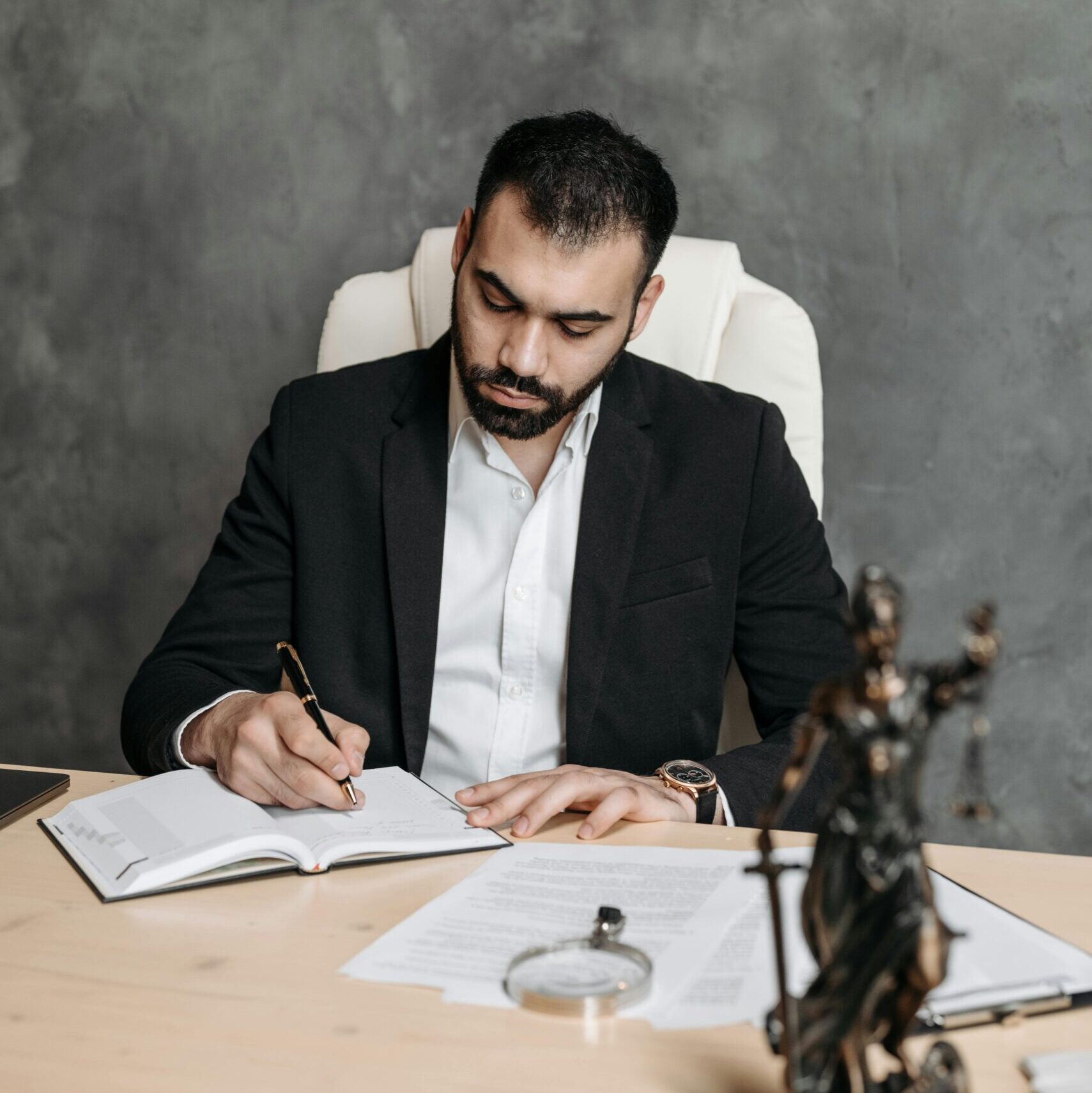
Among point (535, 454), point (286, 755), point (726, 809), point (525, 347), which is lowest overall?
point (726, 809)

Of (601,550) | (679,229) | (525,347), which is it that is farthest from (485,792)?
(679,229)

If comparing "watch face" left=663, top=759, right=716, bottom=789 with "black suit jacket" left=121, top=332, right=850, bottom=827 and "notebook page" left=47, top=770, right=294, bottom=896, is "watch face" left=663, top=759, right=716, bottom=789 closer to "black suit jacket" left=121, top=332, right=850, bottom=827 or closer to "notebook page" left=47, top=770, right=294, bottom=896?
"black suit jacket" left=121, top=332, right=850, bottom=827

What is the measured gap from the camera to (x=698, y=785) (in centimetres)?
122

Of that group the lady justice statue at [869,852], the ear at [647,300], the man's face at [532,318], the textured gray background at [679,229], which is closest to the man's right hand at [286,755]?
the man's face at [532,318]

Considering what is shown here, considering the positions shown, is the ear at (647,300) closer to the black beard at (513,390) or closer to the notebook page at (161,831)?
the black beard at (513,390)

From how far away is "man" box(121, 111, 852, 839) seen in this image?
4.74ft

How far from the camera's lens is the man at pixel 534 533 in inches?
56.9

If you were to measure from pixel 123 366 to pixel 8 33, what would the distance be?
2.27 feet

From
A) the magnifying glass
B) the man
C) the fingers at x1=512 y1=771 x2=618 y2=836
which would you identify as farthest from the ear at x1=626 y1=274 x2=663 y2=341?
the magnifying glass

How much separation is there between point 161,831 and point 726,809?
22.6 inches

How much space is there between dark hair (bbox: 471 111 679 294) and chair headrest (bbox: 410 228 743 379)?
0.58 feet

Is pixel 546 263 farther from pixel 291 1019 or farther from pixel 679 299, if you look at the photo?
pixel 291 1019

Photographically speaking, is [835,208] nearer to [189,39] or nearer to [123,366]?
[189,39]

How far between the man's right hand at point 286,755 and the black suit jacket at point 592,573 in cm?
35
